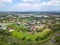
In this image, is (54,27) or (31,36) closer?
(31,36)

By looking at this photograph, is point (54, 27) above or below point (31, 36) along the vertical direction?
above

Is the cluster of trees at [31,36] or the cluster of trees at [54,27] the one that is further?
the cluster of trees at [54,27]

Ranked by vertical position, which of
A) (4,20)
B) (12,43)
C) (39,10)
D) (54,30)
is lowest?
(12,43)

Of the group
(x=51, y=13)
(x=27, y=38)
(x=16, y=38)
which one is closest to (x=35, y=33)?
(x=27, y=38)

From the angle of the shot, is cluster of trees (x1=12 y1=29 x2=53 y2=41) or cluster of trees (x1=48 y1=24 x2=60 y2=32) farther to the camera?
cluster of trees (x1=48 y1=24 x2=60 y2=32)

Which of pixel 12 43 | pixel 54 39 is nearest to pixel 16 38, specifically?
pixel 12 43

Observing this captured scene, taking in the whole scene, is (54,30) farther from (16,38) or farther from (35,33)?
(16,38)

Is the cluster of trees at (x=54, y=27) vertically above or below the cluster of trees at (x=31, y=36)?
above

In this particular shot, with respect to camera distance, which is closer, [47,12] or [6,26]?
[6,26]

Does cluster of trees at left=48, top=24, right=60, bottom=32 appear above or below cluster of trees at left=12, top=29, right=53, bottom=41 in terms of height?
above

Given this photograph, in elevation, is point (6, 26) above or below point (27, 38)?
above
